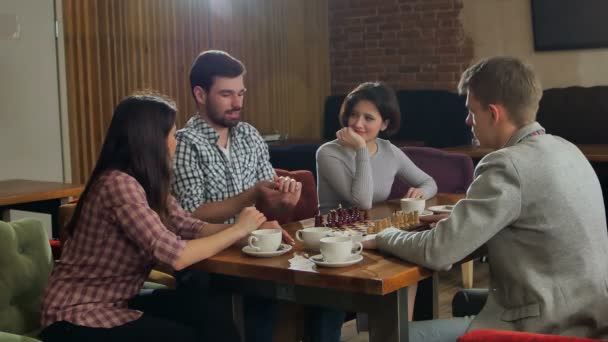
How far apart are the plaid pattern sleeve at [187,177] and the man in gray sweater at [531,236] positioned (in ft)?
3.53

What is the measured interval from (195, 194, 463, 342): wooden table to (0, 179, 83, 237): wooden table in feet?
6.21

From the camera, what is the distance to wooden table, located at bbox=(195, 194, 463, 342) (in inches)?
77.7

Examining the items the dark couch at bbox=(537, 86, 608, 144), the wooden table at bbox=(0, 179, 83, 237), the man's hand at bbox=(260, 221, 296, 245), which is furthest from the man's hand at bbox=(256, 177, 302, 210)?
the dark couch at bbox=(537, 86, 608, 144)

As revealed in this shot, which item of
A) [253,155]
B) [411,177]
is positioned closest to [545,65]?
[411,177]

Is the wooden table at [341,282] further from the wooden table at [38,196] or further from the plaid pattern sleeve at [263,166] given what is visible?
the wooden table at [38,196]

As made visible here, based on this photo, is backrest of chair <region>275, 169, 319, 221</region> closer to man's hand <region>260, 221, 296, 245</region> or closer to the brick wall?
man's hand <region>260, 221, 296, 245</region>

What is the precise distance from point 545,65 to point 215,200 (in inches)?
179

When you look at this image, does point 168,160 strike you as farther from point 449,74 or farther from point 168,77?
Result: point 449,74

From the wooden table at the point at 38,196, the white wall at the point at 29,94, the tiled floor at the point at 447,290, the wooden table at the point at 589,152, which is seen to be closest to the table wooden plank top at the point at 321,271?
the tiled floor at the point at 447,290

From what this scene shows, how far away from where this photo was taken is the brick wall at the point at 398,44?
720cm

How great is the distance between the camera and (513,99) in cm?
211

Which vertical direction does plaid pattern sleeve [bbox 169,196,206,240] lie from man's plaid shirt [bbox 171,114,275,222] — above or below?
below

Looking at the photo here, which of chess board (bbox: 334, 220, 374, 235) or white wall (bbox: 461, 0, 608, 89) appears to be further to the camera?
white wall (bbox: 461, 0, 608, 89)

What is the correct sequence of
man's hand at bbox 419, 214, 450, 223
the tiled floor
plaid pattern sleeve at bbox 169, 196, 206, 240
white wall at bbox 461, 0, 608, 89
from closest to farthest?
1. plaid pattern sleeve at bbox 169, 196, 206, 240
2. man's hand at bbox 419, 214, 450, 223
3. the tiled floor
4. white wall at bbox 461, 0, 608, 89
